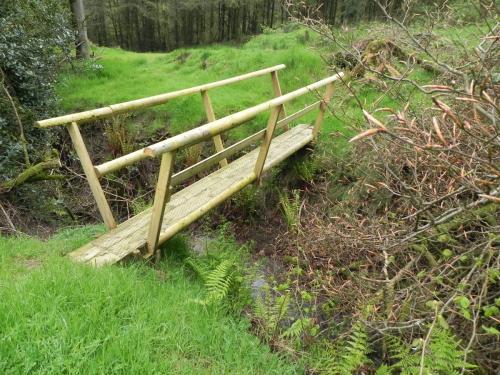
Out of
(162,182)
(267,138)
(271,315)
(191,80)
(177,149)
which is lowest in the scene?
(191,80)

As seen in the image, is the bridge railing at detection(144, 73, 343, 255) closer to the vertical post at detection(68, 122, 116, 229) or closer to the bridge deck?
the bridge deck

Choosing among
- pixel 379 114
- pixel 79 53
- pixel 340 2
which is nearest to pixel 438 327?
pixel 379 114

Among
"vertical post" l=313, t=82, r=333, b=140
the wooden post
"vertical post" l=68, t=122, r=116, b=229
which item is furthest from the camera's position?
"vertical post" l=313, t=82, r=333, b=140

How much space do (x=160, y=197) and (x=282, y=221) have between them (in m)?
2.77

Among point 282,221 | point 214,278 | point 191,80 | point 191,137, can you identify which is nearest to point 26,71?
point 191,80

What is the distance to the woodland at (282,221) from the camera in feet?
7.11

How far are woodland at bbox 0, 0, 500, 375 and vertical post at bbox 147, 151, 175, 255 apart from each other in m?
0.19

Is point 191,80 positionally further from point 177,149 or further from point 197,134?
point 177,149

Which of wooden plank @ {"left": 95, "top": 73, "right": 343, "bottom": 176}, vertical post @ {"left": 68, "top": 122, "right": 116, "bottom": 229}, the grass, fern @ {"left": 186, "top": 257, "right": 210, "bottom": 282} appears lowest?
the grass

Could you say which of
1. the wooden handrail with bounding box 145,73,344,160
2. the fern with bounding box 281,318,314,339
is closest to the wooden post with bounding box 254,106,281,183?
the wooden handrail with bounding box 145,73,344,160

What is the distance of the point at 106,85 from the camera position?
9148 mm

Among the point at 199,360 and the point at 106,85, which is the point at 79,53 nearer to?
the point at 106,85

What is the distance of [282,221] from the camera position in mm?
5477

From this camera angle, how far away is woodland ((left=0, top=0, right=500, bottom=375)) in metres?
2.17
